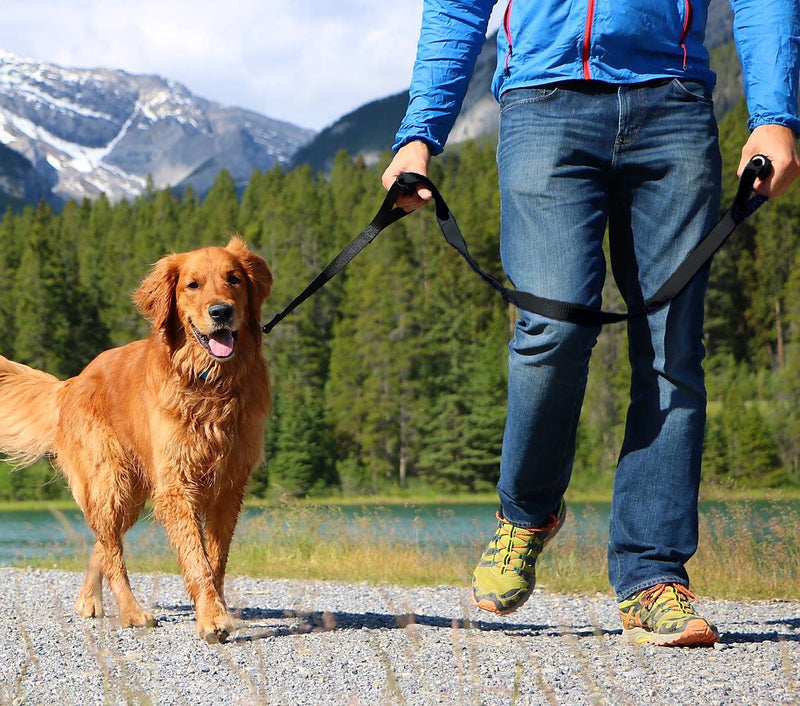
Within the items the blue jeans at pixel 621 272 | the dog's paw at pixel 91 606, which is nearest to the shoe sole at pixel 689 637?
the blue jeans at pixel 621 272

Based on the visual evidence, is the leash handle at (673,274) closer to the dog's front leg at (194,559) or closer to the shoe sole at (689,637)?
the shoe sole at (689,637)

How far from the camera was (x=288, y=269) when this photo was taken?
226ft

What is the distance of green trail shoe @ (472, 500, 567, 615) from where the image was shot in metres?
3.75

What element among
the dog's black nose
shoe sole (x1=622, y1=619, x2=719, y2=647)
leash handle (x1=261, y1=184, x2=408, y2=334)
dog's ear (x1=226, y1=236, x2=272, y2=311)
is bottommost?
shoe sole (x1=622, y1=619, x2=719, y2=647)

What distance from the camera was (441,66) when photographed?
3.68m

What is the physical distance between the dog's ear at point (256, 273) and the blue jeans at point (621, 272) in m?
1.93

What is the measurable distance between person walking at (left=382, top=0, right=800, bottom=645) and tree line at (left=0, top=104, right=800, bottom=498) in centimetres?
4513

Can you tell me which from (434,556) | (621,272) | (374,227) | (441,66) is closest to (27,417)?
(374,227)

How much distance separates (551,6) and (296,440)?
55811 millimetres

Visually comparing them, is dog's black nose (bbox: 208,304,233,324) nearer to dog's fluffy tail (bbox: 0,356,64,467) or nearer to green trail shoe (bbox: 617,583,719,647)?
dog's fluffy tail (bbox: 0,356,64,467)

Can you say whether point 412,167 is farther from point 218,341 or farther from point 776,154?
point 218,341

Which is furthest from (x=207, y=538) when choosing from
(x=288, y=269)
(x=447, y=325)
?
(x=288, y=269)

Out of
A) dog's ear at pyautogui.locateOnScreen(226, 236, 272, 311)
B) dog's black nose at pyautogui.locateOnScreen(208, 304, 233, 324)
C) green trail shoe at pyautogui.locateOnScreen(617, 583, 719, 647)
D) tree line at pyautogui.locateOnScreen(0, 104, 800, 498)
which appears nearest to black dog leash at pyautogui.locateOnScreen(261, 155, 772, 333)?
green trail shoe at pyautogui.locateOnScreen(617, 583, 719, 647)

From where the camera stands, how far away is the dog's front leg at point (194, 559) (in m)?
4.39
